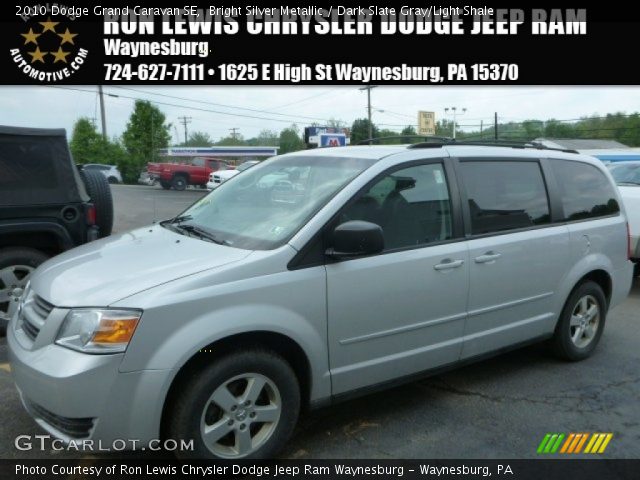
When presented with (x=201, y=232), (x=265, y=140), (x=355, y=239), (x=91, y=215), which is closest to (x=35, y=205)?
(x=91, y=215)

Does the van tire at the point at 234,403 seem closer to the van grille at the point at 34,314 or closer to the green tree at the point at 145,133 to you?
the van grille at the point at 34,314

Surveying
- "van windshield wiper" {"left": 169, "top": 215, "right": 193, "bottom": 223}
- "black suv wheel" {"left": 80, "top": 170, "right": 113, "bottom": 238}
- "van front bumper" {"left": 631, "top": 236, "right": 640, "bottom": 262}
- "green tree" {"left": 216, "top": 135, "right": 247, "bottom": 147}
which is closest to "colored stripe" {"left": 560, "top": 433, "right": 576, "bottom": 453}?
Answer: "van windshield wiper" {"left": 169, "top": 215, "right": 193, "bottom": 223}

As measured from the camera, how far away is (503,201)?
4.05 m

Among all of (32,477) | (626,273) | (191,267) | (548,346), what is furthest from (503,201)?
(32,477)

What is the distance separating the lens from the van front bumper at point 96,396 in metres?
2.49

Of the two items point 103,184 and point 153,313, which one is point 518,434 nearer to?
point 153,313

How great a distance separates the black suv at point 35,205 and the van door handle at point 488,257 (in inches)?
146

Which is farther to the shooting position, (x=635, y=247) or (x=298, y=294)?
(x=635, y=247)

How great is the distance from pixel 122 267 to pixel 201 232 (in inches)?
25.0

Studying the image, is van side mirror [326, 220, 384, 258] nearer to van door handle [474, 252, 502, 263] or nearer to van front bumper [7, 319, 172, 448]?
van door handle [474, 252, 502, 263]

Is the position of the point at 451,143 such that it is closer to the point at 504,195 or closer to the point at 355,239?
the point at 504,195

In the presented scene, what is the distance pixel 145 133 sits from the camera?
54.8m

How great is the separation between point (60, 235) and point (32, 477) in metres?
2.78

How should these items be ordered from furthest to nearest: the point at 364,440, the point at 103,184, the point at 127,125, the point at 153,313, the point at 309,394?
1. the point at 127,125
2. the point at 103,184
3. the point at 364,440
4. the point at 309,394
5. the point at 153,313
